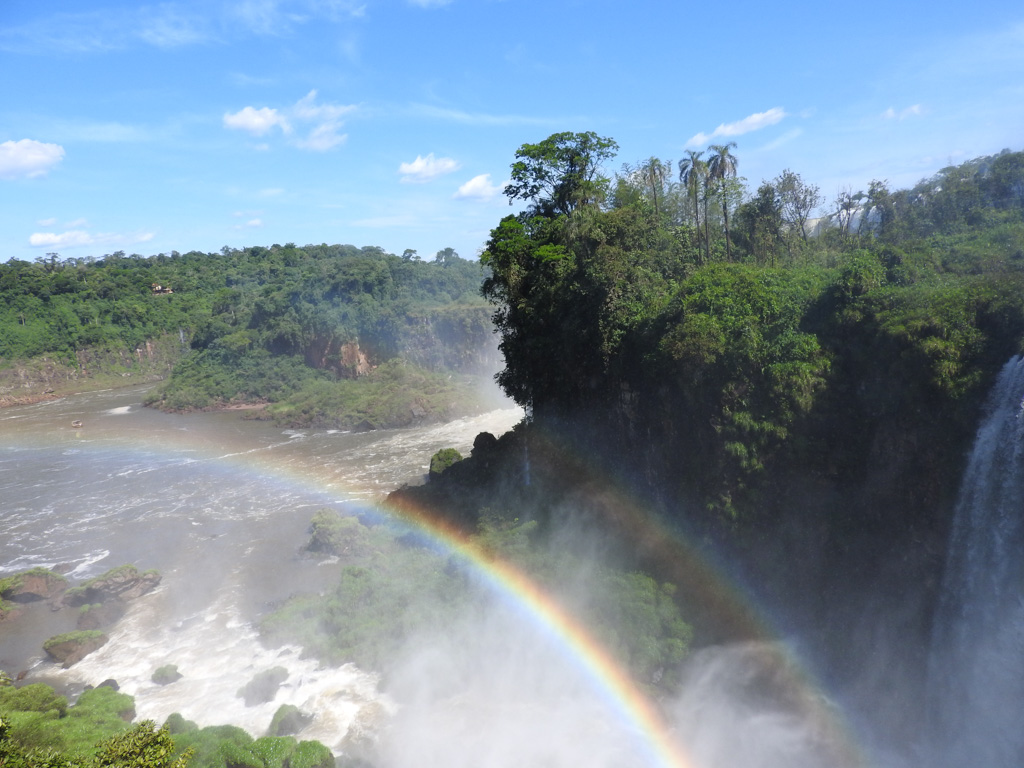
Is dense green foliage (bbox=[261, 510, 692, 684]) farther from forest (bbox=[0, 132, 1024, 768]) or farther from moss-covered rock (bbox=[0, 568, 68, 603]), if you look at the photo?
moss-covered rock (bbox=[0, 568, 68, 603])

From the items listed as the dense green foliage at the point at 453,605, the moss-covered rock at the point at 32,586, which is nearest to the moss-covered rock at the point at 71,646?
the moss-covered rock at the point at 32,586

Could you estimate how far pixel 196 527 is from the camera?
32.4 metres

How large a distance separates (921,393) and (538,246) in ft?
55.5

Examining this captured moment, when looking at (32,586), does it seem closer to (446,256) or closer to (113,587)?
(113,587)

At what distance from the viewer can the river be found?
65.0 ft

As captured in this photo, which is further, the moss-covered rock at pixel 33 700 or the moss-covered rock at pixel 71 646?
the moss-covered rock at pixel 71 646

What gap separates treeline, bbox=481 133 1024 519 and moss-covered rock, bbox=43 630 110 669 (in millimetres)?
18128

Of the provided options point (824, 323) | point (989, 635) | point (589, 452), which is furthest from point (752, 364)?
point (589, 452)

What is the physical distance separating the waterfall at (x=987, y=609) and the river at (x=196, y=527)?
13415 mm

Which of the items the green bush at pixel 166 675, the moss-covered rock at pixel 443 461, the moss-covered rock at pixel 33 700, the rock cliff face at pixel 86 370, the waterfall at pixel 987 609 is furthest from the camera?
the rock cliff face at pixel 86 370

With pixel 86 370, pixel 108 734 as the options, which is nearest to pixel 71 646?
pixel 108 734

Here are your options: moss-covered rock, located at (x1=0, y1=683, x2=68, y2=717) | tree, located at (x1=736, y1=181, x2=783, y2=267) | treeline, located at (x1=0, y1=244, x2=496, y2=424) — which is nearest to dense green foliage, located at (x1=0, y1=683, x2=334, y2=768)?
moss-covered rock, located at (x1=0, y1=683, x2=68, y2=717)

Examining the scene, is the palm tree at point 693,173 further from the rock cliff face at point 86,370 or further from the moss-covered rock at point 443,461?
the rock cliff face at point 86,370

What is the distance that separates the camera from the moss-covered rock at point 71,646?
21723 millimetres
